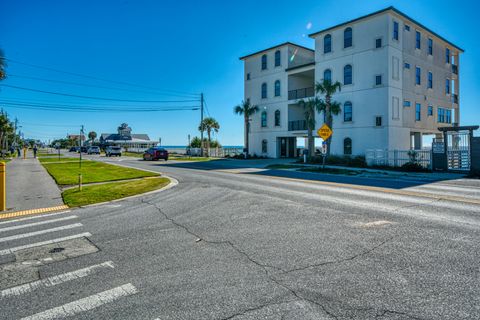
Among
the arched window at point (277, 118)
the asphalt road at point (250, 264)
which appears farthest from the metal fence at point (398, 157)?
the arched window at point (277, 118)

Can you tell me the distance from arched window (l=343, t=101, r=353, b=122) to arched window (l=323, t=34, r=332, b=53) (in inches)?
260

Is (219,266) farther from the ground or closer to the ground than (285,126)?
closer to the ground

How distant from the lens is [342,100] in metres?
33.0

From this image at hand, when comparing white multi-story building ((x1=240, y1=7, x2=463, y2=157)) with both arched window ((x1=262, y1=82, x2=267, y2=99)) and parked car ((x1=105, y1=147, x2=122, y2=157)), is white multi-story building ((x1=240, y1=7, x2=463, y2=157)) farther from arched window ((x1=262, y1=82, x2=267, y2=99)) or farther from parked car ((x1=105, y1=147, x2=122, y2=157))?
parked car ((x1=105, y1=147, x2=122, y2=157))

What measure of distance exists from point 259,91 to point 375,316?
1653 inches

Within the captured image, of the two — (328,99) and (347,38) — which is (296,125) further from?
Result: (347,38)

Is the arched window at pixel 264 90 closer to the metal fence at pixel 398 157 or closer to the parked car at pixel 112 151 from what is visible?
the metal fence at pixel 398 157

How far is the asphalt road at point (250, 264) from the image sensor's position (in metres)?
3.31

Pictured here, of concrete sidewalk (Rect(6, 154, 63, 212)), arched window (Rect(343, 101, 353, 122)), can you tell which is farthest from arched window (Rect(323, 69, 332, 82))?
concrete sidewalk (Rect(6, 154, 63, 212))

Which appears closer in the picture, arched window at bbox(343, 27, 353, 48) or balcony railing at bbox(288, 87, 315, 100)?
arched window at bbox(343, 27, 353, 48)

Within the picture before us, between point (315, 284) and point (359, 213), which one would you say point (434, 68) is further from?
point (315, 284)

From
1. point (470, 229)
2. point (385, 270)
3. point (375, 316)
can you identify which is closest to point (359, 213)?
point (470, 229)

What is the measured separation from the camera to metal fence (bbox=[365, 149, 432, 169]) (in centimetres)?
2156

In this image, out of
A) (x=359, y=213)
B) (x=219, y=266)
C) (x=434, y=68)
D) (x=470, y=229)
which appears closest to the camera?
(x=219, y=266)
